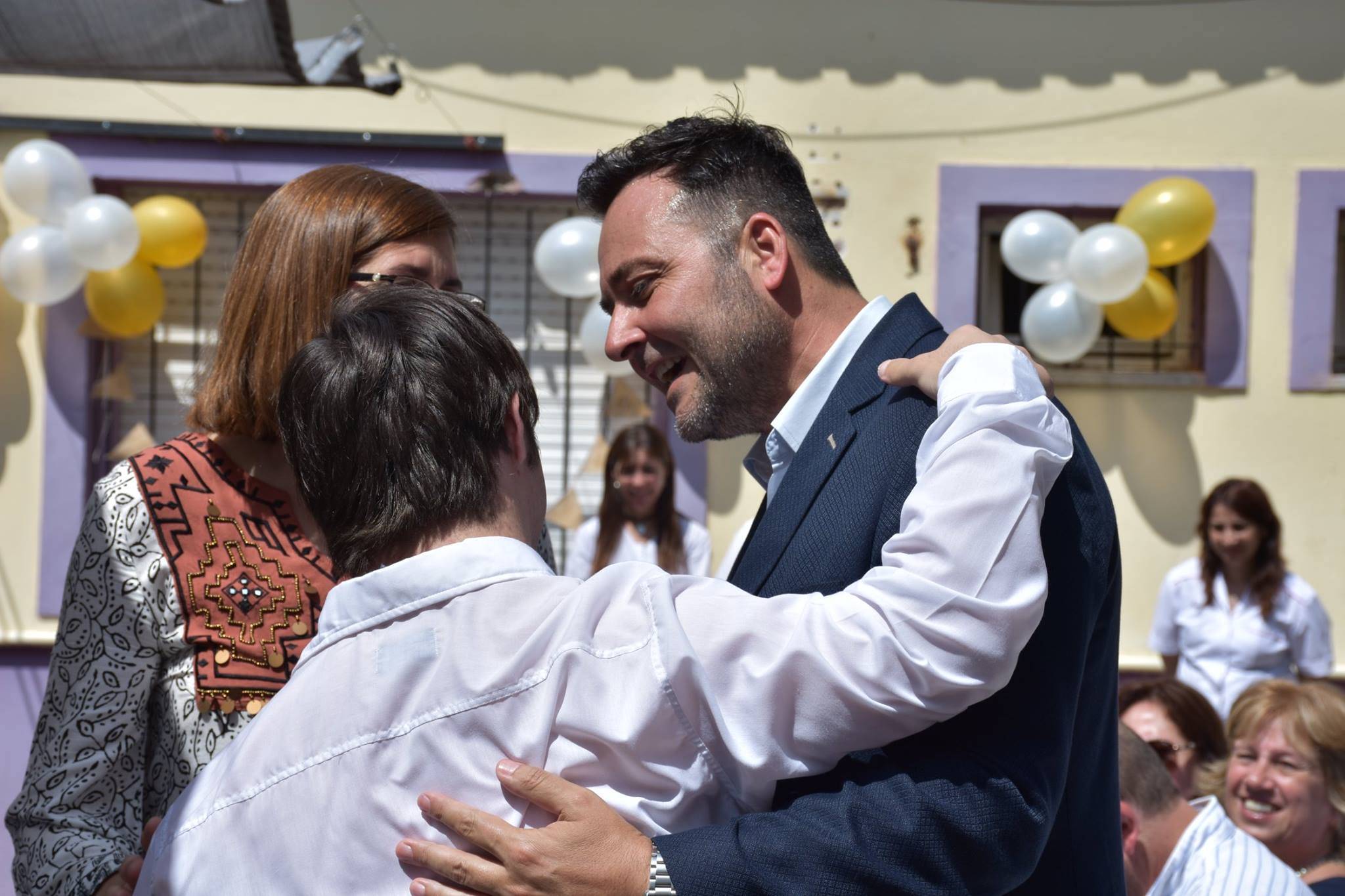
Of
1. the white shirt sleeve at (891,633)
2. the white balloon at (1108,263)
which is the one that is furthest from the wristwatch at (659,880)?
the white balloon at (1108,263)

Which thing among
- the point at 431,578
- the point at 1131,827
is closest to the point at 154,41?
the point at 431,578

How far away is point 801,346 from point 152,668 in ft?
3.35

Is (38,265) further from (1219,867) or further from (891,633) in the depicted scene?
(891,633)

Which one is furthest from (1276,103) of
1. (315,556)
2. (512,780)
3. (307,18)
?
(512,780)

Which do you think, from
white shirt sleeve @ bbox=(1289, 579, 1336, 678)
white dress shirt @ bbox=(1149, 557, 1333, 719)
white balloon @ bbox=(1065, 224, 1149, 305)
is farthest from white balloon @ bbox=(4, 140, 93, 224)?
white shirt sleeve @ bbox=(1289, 579, 1336, 678)

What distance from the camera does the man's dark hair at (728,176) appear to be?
196 cm

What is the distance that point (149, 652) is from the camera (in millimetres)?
1893

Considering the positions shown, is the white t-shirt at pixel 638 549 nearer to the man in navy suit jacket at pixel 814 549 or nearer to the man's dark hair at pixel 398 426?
the man in navy suit jacket at pixel 814 549

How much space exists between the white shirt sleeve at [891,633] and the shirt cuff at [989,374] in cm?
5

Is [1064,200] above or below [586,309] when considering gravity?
above

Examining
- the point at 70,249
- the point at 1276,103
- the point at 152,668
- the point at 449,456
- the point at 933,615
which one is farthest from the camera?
the point at 1276,103

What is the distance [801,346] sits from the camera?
1912mm

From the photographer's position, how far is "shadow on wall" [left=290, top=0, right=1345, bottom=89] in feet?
21.1

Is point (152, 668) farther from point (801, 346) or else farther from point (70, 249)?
point (70, 249)
